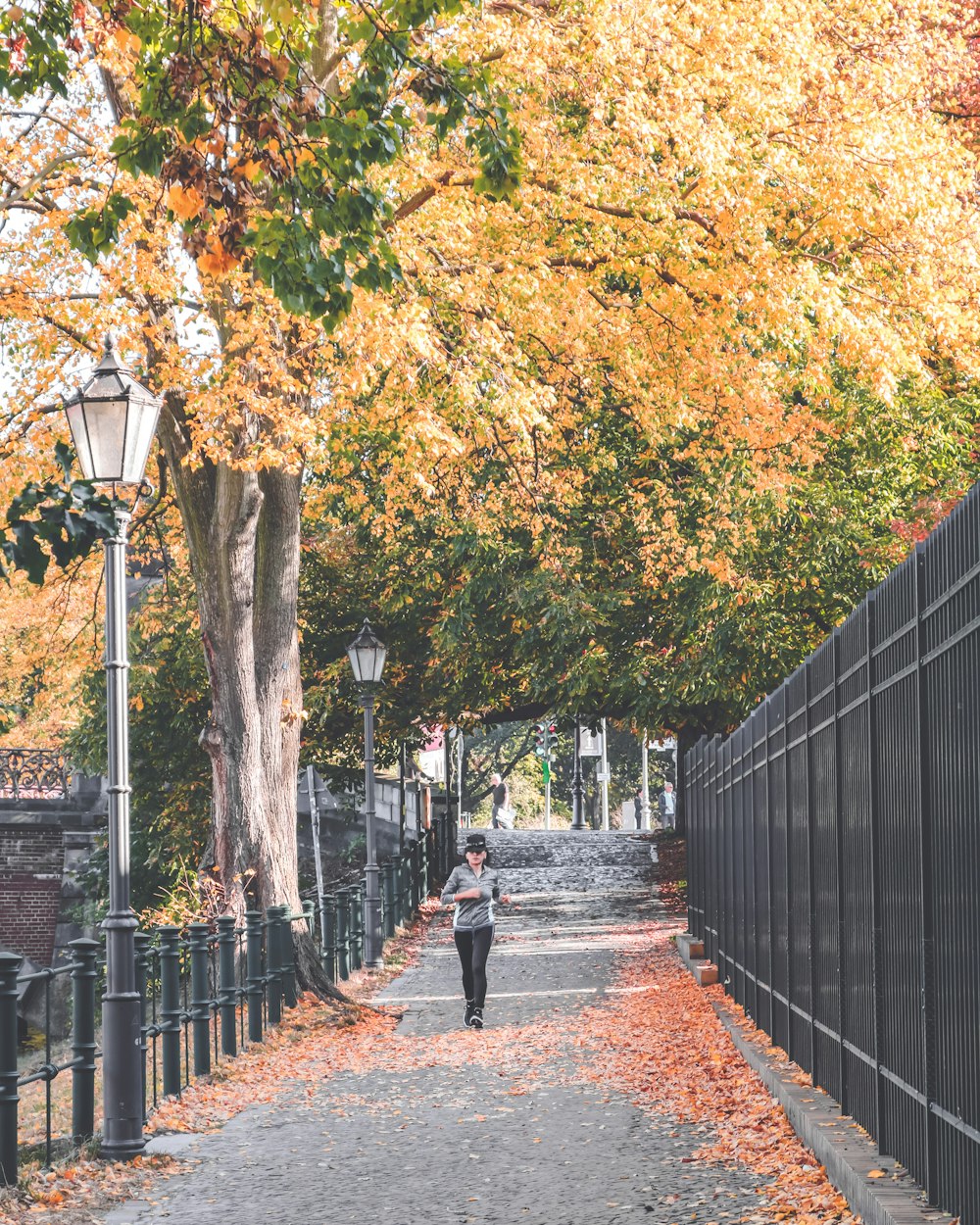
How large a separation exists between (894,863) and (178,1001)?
19.7ft

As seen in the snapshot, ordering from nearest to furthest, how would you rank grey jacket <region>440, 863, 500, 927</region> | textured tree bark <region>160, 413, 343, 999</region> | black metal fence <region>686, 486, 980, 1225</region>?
black metal fence <region>686, 486, 980, 1225</region>, grey jacket <region>440, 863, 500, 927</region>, textured tree bark <region>160, 413, 343, 999</region>

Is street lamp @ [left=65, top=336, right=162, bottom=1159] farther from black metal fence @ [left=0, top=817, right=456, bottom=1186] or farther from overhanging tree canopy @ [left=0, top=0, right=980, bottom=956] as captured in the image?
overhanging tree canopy @ [left=0, top=0, right=980, bottom=956]

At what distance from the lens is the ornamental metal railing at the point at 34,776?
38062mm

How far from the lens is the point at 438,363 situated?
15.6 m

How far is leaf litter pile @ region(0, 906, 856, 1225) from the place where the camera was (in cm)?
768

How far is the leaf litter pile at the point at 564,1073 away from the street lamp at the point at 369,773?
2037mm

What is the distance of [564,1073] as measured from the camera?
11.7 metres

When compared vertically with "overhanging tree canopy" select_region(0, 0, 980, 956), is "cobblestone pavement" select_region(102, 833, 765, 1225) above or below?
below

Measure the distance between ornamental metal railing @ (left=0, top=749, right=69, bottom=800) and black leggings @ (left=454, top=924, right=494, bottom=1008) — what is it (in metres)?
23.8

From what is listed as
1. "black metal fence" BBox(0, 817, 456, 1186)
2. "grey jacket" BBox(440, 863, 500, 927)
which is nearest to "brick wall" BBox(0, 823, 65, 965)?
"black metal fence" BBox(0, 817, 456, 1186)

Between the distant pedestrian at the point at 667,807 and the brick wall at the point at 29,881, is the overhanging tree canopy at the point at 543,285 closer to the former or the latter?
the brick wall at the point at 29,881

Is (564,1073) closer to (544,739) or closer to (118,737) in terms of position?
(118,737)

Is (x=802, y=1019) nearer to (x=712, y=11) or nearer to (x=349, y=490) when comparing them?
(x=712, y=11)

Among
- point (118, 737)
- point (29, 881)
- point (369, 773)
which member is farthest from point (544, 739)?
point (118, 737)
